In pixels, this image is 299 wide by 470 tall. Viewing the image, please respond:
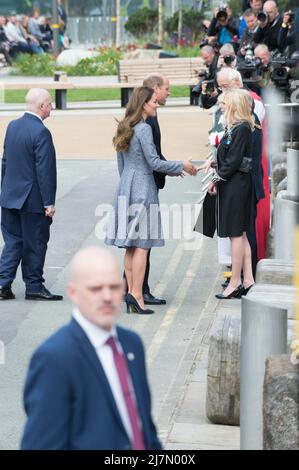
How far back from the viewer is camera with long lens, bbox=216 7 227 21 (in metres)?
20.7

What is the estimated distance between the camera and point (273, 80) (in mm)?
14664

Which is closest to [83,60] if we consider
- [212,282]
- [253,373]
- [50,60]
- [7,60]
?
[50,60]

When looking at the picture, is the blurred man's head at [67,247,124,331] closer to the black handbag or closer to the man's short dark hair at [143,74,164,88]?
the man's short dark hair at [143,74,164,88]

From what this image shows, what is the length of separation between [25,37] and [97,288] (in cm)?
4479

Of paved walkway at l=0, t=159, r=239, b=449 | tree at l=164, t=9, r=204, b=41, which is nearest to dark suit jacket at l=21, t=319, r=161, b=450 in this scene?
paved walkway at l=0, t=159, r=239, b=449

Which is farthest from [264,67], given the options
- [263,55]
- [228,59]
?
[228,59]

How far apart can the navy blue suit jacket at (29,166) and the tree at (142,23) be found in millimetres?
40598

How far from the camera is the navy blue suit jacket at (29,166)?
10.6 metres

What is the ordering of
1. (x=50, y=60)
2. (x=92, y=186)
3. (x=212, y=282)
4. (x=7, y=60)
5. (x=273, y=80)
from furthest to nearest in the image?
(x=7, y=60)
(x=50, y=60)
(x=92, y=186)
(x=273, y=80)
(x=212, y=282)

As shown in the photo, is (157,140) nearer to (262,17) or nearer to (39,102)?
(39,102)

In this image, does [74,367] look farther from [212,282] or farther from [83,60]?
[83,60]

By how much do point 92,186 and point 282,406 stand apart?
11314 millimetres

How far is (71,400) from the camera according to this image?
4.14 m

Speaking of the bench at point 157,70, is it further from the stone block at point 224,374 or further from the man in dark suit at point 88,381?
the man in dark suit at point 88,381
